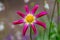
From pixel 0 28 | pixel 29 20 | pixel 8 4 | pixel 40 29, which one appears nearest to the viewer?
pixel 29 20

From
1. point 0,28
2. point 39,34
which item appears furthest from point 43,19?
point 0,28

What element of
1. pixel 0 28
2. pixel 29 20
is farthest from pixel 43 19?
pixel 0 28

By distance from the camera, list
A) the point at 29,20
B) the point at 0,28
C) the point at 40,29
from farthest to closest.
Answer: the point at 0,28 < the point at 40,29 < the point at 29,20

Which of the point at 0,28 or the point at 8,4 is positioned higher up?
the point at 8,4

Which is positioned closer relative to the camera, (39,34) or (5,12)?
(39,34)

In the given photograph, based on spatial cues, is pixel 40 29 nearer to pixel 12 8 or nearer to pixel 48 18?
pixel 48 18

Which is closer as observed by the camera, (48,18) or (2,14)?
(48,18)

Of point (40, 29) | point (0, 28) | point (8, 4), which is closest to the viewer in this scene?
point (40, 29)

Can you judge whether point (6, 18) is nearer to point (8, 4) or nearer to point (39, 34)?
point (8, 4)

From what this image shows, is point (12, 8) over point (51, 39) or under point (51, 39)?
over
